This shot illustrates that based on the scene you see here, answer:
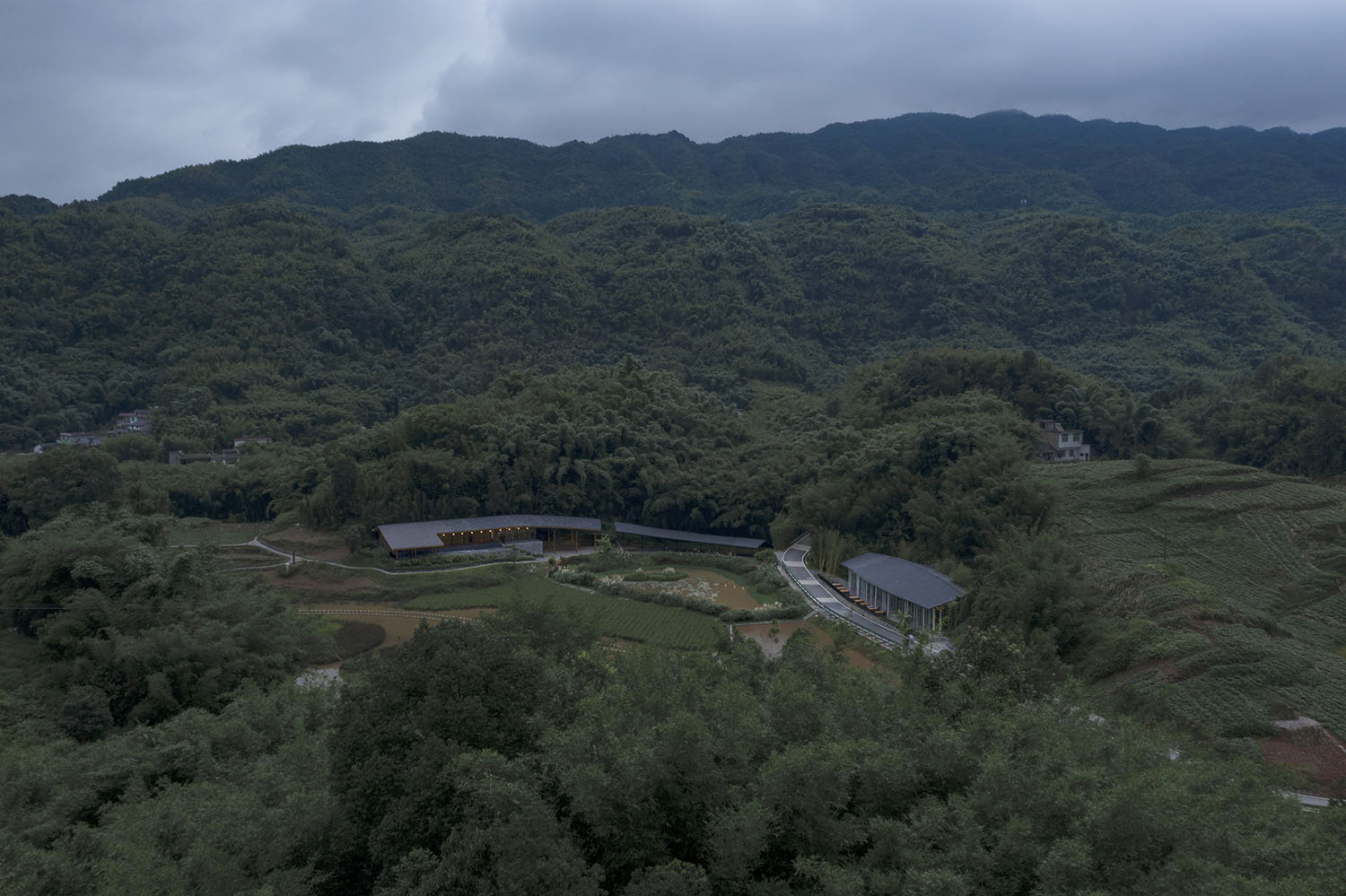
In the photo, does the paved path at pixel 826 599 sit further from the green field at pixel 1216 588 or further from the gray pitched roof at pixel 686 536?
the green field at pixel 1216 588

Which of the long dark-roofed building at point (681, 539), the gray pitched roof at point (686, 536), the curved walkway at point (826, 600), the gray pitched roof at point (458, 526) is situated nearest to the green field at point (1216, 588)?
the curved walkway at point (826, 600)

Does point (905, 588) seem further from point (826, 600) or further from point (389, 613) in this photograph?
point (389, 613)

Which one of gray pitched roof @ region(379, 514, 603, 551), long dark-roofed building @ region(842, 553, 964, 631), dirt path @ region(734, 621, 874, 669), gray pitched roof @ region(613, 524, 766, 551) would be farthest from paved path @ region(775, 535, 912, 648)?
gray pitched roof @ region(379, 514, 603, 551)

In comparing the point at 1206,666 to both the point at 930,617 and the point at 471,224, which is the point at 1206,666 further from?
the point at 471,224

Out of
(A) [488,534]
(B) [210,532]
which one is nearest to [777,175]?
(A) [488,534]

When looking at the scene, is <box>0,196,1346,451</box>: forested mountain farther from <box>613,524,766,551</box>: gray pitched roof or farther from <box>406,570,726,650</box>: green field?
<box>406,570,726,650</box>: green field
